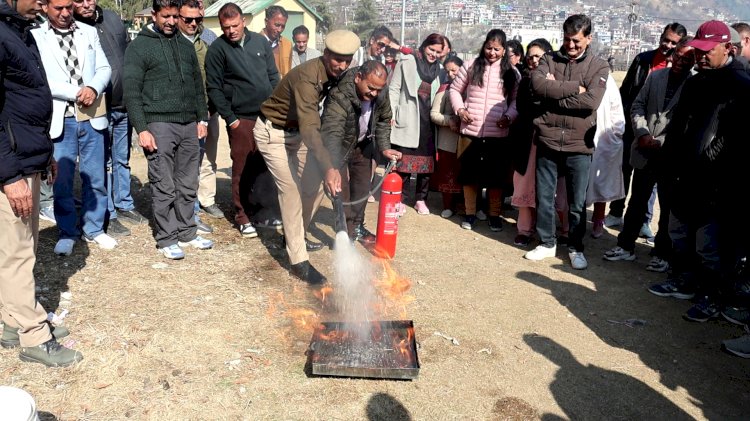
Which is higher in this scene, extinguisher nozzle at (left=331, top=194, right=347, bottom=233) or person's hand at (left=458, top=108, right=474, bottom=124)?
person's hand at (left=458, top=108, right=474, bottom=124)

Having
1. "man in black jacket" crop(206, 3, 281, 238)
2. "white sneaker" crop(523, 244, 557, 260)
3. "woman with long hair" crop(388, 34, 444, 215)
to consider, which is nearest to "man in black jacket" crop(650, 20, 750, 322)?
"white sneaker" crop(523, 244, 557, 260)

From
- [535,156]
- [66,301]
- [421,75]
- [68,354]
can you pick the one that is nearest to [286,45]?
[421,75]

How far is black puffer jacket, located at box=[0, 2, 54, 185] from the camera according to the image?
3.22 m

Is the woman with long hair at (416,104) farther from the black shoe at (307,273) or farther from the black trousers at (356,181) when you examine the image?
the black shoe at (307,273)

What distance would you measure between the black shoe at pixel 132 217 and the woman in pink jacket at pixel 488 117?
4.03 meters

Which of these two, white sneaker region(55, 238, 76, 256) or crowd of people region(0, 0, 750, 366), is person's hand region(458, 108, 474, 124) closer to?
crowd of people region(0, 0, 750, 366)

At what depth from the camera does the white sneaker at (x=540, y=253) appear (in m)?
6.18

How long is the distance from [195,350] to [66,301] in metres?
1.43

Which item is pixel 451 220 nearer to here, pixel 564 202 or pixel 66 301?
pixel 564 202

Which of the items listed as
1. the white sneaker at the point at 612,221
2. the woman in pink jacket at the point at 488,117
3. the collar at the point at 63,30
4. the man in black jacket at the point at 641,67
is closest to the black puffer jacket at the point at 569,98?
the woman in pink jacket at the point at 488,117

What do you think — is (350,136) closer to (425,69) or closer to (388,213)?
(388,213)

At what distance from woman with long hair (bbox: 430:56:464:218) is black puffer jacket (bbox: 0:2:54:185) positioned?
4.77 meters

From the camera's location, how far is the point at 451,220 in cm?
750

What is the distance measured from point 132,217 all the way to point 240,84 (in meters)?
2.09
